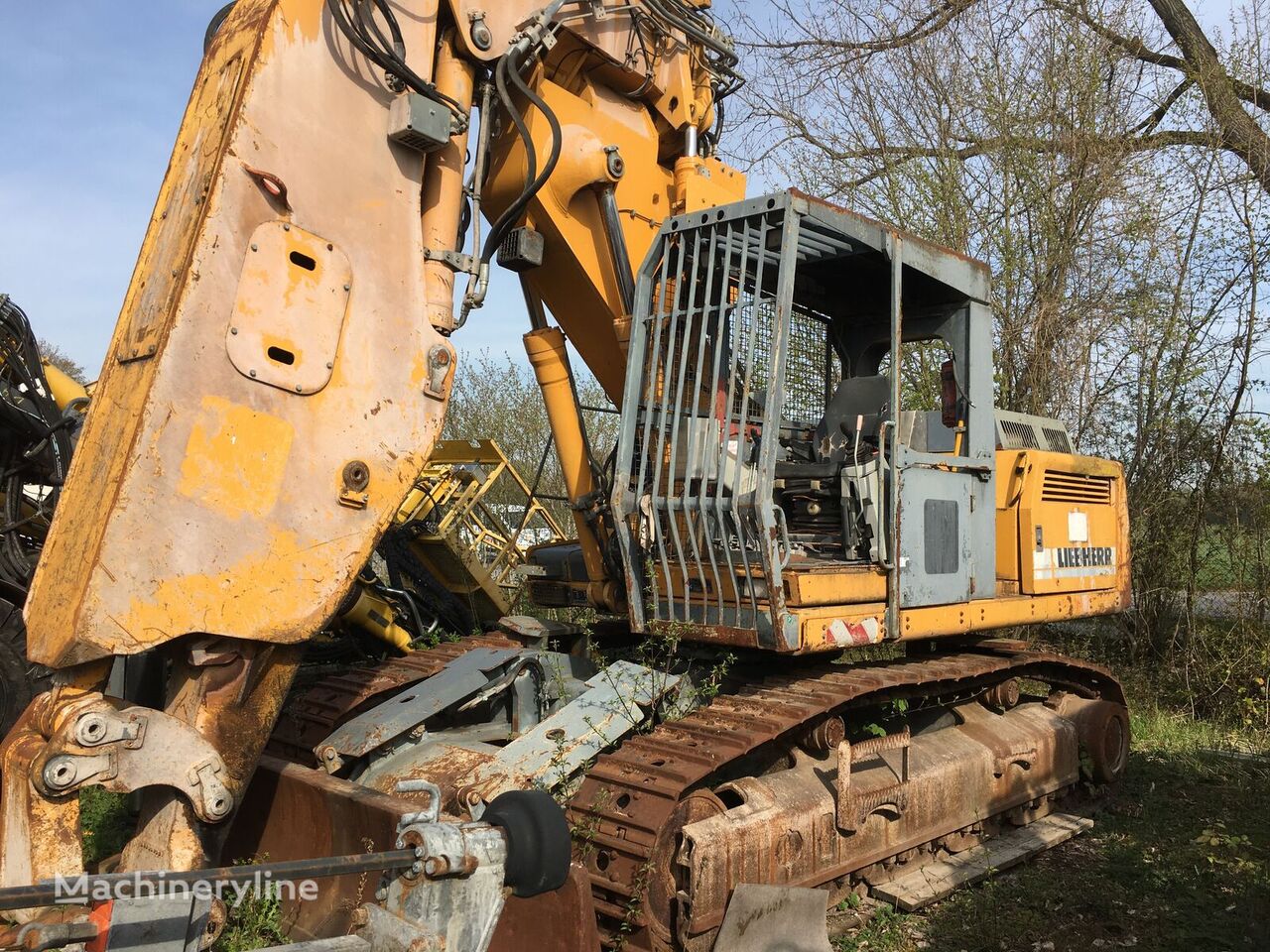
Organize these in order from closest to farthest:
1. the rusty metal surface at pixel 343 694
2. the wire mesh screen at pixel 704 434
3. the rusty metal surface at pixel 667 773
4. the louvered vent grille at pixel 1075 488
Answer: the rusty metal surface at pixel 667 773
the wire mesh screen at pixel 704 434
the rusty metal surface at pixel 343 694
the louvered vent grille at pixel 1075 488

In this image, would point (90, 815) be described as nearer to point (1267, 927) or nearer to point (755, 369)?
point (755, 369)

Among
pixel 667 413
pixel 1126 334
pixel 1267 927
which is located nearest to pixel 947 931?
pixel 1267 927

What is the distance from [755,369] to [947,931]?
266cm

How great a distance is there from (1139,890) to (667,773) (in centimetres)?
291

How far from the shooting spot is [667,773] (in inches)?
145

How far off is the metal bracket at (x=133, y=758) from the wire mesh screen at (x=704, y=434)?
206cm

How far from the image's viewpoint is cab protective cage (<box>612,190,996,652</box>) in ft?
14.0

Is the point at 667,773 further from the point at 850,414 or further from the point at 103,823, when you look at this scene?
the point at 103,823

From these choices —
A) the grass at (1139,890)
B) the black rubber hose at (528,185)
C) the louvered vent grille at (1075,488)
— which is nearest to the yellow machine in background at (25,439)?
the black rubber hose at (528,185)

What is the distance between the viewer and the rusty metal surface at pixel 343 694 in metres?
4.67

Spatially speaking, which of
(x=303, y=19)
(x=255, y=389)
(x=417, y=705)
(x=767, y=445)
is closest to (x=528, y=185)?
(x=303, y=19)

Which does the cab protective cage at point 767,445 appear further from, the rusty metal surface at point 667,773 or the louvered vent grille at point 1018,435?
the louvered vent grille at point 1018,435

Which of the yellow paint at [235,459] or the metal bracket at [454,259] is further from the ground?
the metal bracket at [454,259]

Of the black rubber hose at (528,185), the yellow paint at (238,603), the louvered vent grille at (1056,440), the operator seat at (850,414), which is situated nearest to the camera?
the yellow paint at (238,603)
